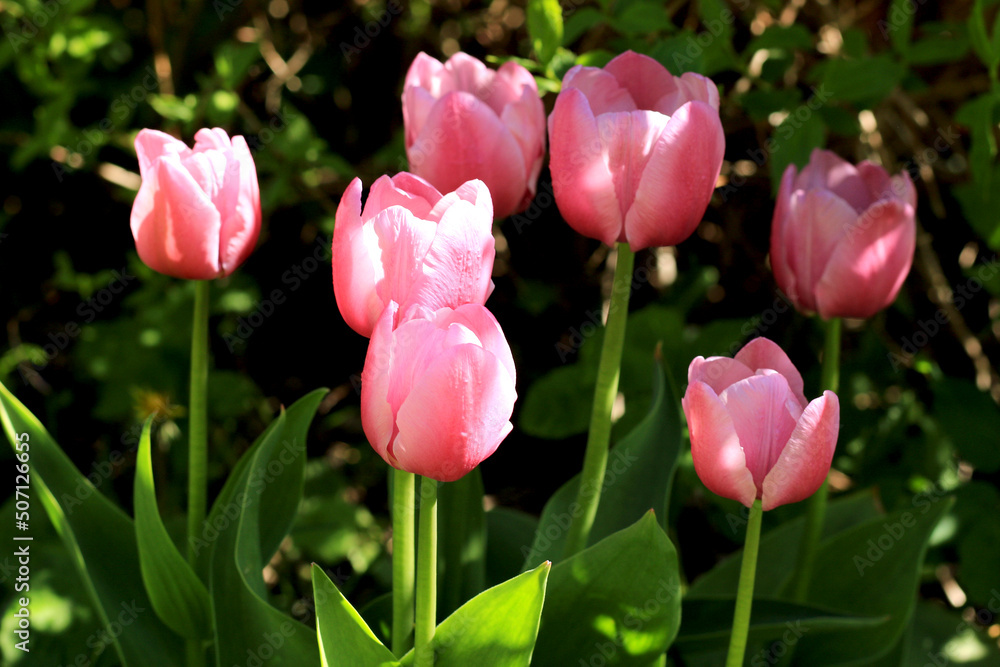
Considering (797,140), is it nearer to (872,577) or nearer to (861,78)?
(861,78)

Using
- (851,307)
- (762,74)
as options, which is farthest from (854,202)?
(762,74)

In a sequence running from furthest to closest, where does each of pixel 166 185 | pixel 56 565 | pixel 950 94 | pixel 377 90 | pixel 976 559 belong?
pixel 377 90 < pixel 950 94 < pixel 56 565 < pixel 976 559 < pixel 166 185

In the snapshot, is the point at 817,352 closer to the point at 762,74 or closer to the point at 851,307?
the point at 762,74

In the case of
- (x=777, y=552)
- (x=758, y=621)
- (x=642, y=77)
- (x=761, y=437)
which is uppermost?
(x=642, y=77)

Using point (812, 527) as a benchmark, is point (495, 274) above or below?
below

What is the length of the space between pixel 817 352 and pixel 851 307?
2.33 ft

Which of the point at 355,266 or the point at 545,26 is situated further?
the point at 545,26

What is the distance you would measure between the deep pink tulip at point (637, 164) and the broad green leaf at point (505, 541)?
0.57 metres

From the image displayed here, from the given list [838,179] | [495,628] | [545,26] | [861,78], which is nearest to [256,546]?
[495,628]

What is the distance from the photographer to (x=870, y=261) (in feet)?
2.91

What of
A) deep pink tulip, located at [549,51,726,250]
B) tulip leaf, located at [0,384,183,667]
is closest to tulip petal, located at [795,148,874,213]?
deep pink tulip, located at [549,51,726,250]

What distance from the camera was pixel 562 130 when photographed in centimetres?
76

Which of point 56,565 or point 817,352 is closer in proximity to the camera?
point 56,565

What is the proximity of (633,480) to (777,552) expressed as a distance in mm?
317
